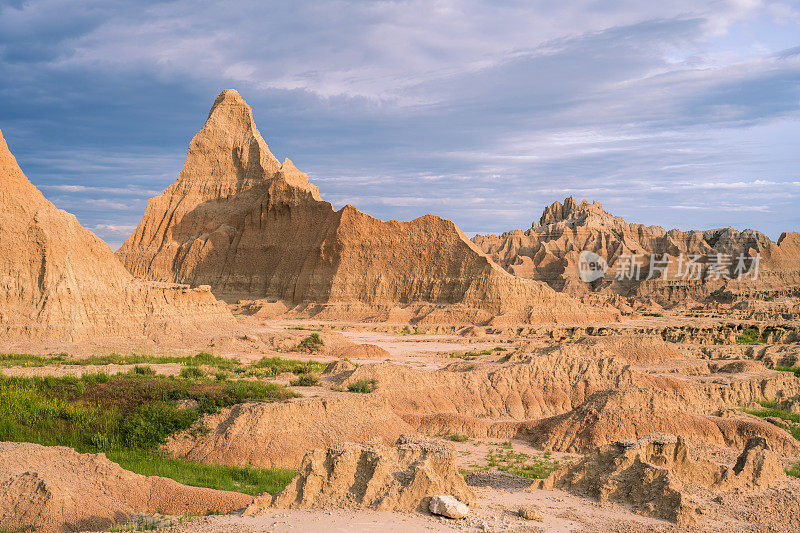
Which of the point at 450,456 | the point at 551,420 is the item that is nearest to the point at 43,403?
the point at 450,456

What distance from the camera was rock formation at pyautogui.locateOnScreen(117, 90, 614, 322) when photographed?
60925 mm

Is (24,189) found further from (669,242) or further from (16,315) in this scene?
(669,242)

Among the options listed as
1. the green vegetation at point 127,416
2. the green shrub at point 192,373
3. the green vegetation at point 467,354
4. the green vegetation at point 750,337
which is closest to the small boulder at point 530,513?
the green vegetation at point 127,416

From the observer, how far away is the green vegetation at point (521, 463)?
40.6ft

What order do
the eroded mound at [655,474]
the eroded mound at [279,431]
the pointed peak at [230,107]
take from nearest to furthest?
the eroded mound at [655,474] → the eroded mound at [279,431] → the pointed peak at [230,107]

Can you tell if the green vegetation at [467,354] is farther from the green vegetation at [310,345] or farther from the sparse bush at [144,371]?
the sparse bush at [144,371]

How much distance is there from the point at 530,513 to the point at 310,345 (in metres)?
26.4

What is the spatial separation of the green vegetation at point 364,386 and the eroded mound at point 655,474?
9.00 metres

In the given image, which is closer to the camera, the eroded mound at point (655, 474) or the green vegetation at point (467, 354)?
the eroded mound at point (655, 474)

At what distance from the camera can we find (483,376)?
2081 cm

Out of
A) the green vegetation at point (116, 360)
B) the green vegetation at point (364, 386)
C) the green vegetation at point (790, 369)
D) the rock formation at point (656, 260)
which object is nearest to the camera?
the green vegetation at point (364, 386)

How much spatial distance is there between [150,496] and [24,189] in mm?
26753

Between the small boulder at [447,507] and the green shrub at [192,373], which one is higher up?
the small boulder at [447,507]

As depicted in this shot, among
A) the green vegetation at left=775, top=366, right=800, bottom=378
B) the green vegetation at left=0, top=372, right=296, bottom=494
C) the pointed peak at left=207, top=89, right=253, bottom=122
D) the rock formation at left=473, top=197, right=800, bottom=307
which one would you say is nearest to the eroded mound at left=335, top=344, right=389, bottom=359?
the green vegetation at left=0, top=372, right=296, bottom=494
